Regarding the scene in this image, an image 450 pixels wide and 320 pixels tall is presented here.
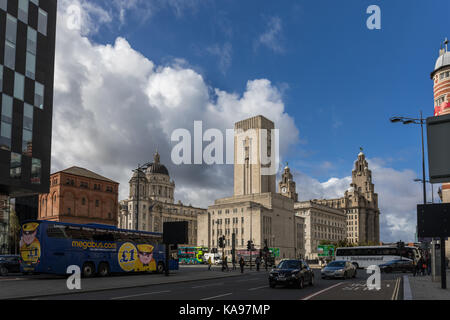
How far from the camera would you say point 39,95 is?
40.2 metres

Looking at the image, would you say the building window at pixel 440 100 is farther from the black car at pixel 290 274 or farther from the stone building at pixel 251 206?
the black car at pixel 290 274

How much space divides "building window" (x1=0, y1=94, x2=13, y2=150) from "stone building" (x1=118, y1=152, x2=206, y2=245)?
337 feet

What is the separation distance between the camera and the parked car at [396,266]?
5103 centimetres

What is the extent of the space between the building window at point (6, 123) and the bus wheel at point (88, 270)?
43.3ft

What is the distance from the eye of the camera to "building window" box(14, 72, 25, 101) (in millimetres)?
37031

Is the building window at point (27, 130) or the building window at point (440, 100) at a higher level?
the building window at point (440, 100)

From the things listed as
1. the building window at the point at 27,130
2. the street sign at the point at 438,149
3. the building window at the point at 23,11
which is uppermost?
the building window at the point at 23,11

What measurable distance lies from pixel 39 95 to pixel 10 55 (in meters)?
4.65

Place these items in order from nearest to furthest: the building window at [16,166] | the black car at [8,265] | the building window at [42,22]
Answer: the black car at [8,265] < the building window at [16,166] < the building window at [42,22]

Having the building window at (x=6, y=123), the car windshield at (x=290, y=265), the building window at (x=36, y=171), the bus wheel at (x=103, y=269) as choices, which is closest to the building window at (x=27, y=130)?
the building window at (x=36, y=171)
